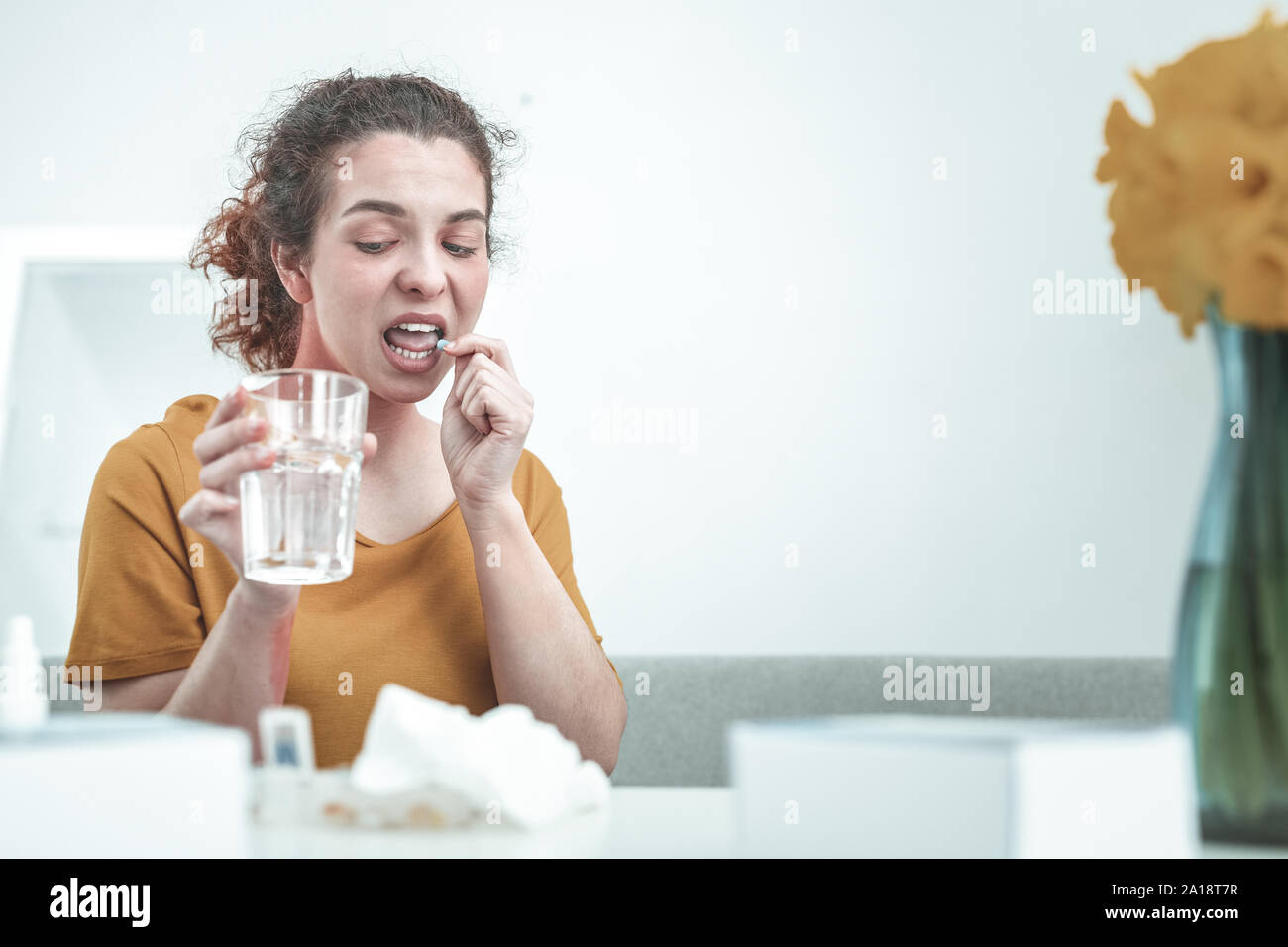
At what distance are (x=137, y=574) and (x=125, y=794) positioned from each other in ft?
3.05

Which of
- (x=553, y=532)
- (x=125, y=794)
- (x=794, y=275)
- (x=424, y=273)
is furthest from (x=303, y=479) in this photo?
(x=794, y=275)

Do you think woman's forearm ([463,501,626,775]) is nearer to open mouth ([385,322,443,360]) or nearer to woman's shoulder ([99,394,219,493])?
open mouth ([385,322,443,360])

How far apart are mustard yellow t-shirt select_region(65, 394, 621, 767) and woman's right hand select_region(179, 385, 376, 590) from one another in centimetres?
34

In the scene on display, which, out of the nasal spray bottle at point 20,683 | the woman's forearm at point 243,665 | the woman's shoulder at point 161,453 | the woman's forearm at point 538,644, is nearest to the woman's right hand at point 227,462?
the woman's forearm at point 243,665

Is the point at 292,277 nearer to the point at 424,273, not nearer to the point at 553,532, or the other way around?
the point at 424,273

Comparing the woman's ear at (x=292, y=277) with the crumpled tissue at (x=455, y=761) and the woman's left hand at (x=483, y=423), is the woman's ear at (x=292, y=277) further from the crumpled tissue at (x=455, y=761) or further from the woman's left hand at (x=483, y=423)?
the crumpled tissue at (x=455, y=761)

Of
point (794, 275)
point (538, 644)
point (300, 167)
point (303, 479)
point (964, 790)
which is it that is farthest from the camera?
point (794, 275)

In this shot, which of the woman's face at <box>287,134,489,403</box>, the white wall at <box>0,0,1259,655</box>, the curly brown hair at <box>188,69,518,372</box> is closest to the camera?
the woman's face at <box>287,134,489,403</box>

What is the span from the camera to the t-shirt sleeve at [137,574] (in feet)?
4.06

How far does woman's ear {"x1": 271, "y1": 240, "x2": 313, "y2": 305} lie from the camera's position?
1.46 metres

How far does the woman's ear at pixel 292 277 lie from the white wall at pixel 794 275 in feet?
3.10

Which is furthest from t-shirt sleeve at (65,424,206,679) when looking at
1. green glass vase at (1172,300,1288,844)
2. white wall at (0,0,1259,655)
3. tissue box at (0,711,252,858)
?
white wall at (0,0,1259,655)

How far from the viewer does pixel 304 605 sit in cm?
126
